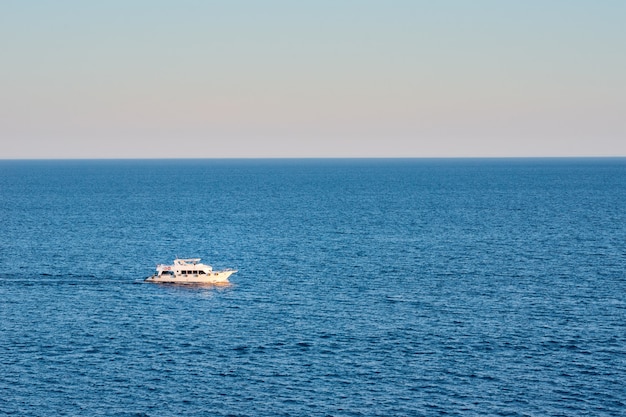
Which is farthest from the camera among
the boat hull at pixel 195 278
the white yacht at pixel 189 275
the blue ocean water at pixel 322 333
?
the white yacht at pixel 189 275

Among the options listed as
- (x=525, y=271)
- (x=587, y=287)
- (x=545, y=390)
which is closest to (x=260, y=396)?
(x=545, y=390)

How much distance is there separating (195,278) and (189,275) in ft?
3.53

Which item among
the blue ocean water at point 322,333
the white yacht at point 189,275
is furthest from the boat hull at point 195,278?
the blue ocean water at point 322,333

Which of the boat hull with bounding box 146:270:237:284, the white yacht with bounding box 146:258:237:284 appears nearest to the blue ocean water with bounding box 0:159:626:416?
the boat hull with bounding box 146:270:237:284

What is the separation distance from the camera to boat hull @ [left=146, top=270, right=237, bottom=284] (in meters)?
133

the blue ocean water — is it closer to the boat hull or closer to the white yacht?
the boat hull

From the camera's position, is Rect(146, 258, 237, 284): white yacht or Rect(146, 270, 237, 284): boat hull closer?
Rect(146, 270, 237, 284): boat hull

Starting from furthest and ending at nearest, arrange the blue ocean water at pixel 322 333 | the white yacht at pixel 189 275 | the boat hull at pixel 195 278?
the white yacht at pixel 189 275 → the boat hull at pixel 195 278 → the blue ocean water at pixel 322 333

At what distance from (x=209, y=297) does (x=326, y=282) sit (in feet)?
63.1

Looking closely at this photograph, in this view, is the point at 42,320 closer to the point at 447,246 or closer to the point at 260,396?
the point at 260,396

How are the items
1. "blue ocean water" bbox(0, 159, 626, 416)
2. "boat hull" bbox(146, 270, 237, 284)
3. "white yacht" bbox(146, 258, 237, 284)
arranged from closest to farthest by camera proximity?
"blue ocean water" bbox(0, 159, 626, 416) < "boat hull" bbox(146, 270, 237, 284) < "white yacht" bbox(146, 258, 237, 284)

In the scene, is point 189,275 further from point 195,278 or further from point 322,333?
point 322,333

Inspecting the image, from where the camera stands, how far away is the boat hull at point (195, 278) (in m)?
133

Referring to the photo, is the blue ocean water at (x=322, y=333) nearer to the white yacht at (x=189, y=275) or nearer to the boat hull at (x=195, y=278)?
the boat hull at (x=195, y=278)
